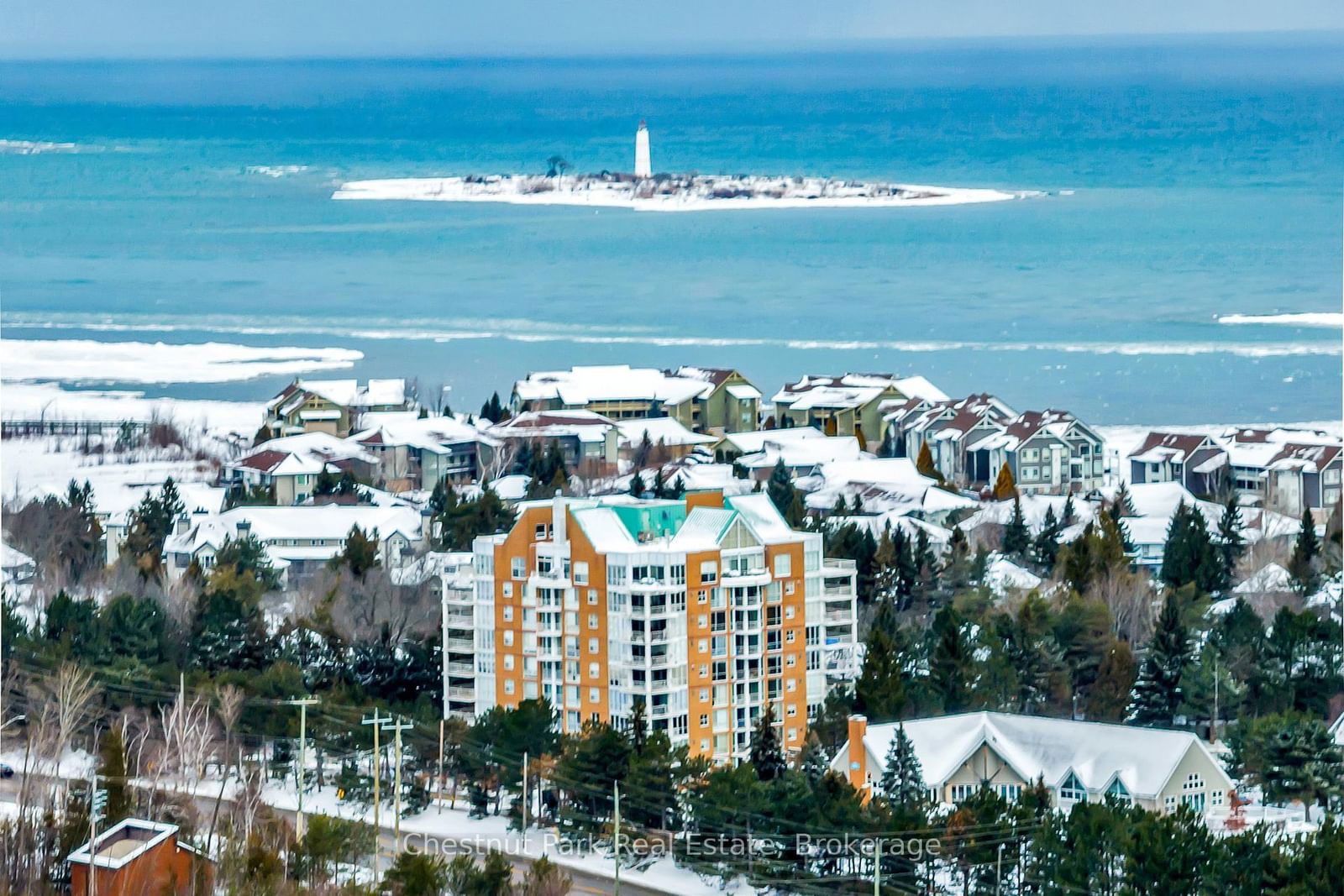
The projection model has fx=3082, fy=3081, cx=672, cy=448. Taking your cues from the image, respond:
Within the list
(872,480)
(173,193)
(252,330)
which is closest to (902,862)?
(872,480)

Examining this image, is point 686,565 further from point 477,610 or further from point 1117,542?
point 1117,542

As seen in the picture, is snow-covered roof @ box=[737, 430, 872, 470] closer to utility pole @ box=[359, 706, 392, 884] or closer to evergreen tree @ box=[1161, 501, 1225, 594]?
evergreen tree @ box=[1161, 501, 1225, 594]

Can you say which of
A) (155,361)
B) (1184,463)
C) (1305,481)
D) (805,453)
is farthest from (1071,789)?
(155,361)

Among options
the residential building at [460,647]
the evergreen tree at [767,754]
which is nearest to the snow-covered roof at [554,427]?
the residential building at [460,647]

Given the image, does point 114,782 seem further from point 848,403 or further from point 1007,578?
point 848,403

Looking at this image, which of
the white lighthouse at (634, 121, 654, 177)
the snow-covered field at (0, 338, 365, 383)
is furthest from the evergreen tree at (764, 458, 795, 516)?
the white lighthouse at (634, 121, 654, 177)

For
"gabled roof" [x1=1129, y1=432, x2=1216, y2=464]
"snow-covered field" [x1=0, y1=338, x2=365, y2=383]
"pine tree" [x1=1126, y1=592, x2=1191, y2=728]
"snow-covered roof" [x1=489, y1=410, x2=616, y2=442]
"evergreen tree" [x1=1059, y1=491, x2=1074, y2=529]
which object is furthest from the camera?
"snow-covered field" [x1=0, y1=338, x2=365, y2=383]

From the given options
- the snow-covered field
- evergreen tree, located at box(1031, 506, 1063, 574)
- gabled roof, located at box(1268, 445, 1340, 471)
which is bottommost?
evergreen tree, located at box(1031, 506, 1063, 574)

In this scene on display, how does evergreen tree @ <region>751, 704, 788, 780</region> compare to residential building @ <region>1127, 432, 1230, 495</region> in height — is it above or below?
below
